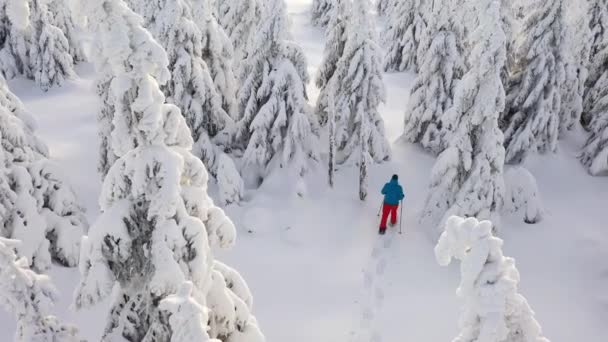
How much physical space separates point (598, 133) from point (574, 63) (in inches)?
117

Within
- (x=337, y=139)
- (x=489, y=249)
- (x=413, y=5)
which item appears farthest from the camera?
(x=413, y=5)

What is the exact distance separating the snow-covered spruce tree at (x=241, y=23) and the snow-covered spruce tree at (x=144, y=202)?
1729cm

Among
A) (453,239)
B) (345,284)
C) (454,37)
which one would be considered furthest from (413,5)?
(453,239)

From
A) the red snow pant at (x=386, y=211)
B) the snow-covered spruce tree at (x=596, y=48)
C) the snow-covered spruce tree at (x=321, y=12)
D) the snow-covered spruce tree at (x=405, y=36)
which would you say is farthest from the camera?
the snow-covered spruce tree at (x=321, y=12)

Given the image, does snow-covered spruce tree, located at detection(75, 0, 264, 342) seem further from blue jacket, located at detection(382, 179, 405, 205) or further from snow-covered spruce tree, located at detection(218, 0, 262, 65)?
snow-covered spruce tree, located at detection(218, 0, 262, 65)

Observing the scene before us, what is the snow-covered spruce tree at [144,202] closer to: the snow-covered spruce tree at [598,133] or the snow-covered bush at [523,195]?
the snow-covered bush at [523,195]

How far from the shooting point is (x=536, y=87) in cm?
1788

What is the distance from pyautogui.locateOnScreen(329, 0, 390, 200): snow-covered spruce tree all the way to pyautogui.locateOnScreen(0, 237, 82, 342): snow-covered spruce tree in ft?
38.8

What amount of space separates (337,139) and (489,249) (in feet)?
42.6

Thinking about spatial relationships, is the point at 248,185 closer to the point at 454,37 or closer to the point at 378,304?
the point at 378,304

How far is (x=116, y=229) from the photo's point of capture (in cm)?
581

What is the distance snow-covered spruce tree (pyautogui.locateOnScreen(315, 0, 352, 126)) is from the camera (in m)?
17.5

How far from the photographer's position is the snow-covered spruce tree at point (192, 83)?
15.1 m

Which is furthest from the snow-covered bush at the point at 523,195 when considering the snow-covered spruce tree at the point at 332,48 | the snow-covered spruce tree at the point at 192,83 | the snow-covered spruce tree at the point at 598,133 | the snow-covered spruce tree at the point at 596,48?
the snow-covered spruce tree at the point at 192,83
